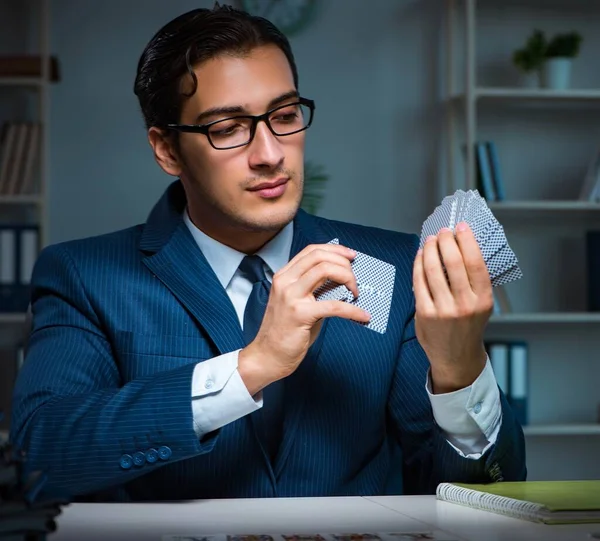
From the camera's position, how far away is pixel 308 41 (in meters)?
4.17

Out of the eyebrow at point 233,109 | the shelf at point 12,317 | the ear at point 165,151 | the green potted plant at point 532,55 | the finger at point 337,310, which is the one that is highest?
the green potted plant at point 532,55

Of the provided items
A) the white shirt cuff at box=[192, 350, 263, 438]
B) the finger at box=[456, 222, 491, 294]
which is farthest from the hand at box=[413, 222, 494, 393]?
the white shirt cuff at box=[192, 350, 263, 438]

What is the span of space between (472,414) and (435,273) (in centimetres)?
22

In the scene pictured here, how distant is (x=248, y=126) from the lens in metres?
1.64

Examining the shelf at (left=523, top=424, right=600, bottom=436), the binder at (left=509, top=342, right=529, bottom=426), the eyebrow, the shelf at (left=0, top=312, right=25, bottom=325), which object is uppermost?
the eyebrow

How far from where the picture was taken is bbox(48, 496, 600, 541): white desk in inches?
41.8

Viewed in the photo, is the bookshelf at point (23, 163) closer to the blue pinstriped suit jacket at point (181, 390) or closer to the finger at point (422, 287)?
the blue pinstriped suit jacket at point (181, 390)

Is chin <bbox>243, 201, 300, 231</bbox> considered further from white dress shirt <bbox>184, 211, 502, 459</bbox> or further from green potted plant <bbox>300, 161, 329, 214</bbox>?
green potted plant <bbox>300, 161, 329, 214</bbox>

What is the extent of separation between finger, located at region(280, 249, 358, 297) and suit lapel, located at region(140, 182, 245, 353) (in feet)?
0.89

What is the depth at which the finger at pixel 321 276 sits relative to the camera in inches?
52.9

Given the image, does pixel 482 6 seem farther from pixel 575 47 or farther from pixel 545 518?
pixel 545 518

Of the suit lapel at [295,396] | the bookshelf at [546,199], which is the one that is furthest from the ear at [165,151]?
the bookshelf at [546,199]

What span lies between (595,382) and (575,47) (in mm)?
1363

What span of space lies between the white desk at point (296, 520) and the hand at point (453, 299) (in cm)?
19
